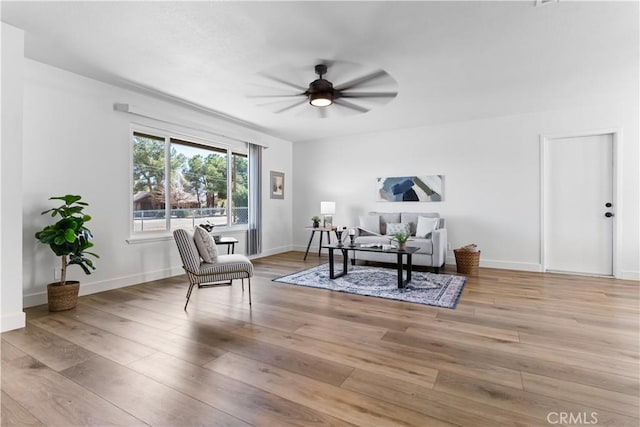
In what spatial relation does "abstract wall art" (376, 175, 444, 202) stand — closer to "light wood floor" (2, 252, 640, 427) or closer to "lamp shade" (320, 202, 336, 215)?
"lamp shade" (320, 202, 336, 215)

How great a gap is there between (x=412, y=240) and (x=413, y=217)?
31.0 inches

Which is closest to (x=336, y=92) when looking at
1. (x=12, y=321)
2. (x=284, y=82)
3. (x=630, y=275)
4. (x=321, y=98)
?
(x=321, y=98)

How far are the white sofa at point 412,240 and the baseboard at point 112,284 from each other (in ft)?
9.94

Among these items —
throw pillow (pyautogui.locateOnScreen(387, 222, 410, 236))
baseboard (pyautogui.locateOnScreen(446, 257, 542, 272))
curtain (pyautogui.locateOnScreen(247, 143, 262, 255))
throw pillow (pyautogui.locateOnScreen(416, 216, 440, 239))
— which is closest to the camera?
baseboard (pyautogui.locateOnScreen(446, 257, 542, 272))

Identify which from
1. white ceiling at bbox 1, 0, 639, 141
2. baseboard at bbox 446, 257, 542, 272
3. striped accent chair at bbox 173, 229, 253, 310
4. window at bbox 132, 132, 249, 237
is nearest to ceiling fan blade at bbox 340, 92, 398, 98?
white ceiling at bbox 1, 0, 639, 141

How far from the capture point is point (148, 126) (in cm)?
422

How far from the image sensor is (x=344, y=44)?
9.13ft

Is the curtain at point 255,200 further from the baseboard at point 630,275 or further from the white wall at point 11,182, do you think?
the baseboard at point 630,275

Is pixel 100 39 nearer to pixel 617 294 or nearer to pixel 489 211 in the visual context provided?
pixel 489 211

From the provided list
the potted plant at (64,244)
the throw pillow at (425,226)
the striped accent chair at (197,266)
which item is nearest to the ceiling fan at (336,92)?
the striped accent chair at (197,266)

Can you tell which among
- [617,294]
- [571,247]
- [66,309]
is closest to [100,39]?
[66,309]

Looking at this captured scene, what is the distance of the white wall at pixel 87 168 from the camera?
316 centimetres

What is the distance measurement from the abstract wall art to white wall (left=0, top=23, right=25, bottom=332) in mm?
5161

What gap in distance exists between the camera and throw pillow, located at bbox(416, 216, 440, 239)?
5.06 m
